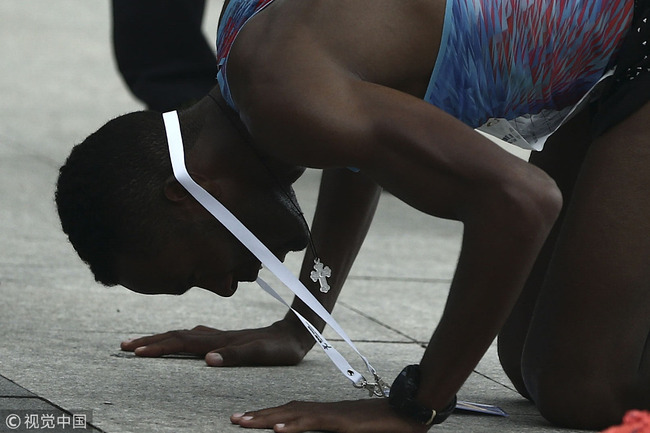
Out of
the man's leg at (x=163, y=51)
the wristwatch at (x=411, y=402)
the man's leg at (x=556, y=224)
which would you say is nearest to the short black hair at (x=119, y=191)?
the wristwatch at (x=411, y=402)

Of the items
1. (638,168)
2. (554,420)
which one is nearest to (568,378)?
(554,420)

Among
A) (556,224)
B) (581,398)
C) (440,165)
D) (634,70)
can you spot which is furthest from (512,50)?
(581,398)

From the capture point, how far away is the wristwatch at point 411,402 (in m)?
2.79

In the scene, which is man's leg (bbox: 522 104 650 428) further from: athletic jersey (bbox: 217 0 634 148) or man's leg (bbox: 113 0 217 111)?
man's leg (bbox: 113 0 217 111)

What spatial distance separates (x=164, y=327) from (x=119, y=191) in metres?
1.18

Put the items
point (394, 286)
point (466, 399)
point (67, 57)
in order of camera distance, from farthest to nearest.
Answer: point (67, 57) → point (394, 286) → point (466, 399)

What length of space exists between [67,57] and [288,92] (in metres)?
9.42

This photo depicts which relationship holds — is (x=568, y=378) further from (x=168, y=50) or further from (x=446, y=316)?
(x=168, y=50)

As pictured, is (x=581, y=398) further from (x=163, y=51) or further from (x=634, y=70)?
(x=163, y=51)

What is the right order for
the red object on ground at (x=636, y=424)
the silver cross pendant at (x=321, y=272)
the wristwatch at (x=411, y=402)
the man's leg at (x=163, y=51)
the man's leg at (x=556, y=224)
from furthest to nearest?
the man's leg at (x=163, y=51) → the man's leg at (x=556, y=224) → the silver cross pendant at (x=321, y=272) → the wristwatch at (x=411, y=402) → the red object on ground at (x=636, y=424)

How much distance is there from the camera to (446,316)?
8.96 feet

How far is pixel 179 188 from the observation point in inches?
116

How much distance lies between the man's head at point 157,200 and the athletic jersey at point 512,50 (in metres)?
0.14

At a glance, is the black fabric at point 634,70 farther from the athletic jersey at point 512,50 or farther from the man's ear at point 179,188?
the man's ear at point 179,188
